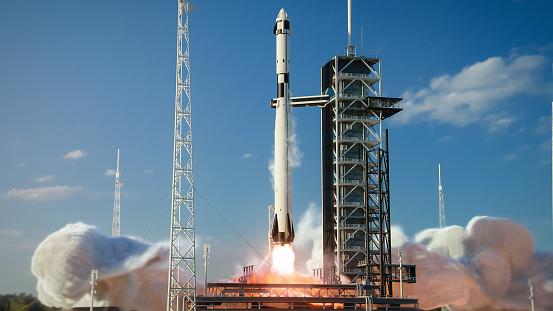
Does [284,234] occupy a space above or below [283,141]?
below

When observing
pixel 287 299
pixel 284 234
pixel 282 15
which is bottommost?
pixel 287 299

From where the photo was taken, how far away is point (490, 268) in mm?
120438

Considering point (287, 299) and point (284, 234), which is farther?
point (284, 234)

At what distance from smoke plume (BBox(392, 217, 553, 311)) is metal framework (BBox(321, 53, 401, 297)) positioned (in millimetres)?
8755

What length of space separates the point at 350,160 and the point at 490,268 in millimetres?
30704

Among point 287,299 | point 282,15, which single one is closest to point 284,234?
point 287,299

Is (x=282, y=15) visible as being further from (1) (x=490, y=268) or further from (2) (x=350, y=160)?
(1) (x=490, y=268)

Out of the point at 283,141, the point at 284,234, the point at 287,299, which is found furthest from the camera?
the point at 283,141

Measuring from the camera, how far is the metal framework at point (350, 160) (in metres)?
111

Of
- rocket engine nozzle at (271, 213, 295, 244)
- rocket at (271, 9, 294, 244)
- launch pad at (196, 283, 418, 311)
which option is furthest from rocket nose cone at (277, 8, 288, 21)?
launch pad at (196, 283, 418, 311)

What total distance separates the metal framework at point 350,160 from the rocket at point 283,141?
47.3 ft

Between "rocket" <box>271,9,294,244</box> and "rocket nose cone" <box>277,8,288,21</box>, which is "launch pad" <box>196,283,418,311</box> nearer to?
"rocket" <box>271,9,294,244</box>

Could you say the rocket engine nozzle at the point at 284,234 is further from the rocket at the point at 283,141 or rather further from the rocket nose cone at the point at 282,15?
the rocket nose cone at the point at 282,15

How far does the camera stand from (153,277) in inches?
4483
